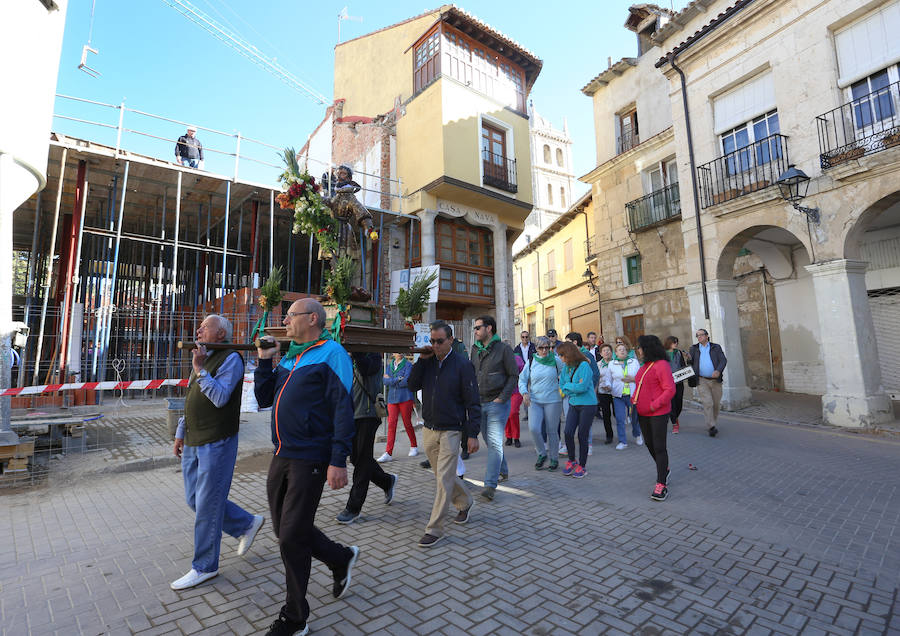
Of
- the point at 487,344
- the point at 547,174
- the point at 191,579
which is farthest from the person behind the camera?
the point at 547,174

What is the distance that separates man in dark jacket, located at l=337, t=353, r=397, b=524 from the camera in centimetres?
451

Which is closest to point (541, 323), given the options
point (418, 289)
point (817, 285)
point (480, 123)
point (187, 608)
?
point (480, 123)

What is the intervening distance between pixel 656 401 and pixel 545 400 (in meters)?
1.48

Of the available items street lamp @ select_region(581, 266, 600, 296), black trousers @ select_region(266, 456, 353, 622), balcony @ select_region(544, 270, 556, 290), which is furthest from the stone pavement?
balcony @ select_region(544, 270, 556, 290)

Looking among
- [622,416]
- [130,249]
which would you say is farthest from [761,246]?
[130,249]

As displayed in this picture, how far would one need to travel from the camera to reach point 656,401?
5031 mm

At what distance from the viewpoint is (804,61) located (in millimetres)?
10000

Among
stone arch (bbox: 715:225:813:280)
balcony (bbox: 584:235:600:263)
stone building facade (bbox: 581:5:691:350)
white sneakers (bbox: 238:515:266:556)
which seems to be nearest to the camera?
white sneakers (bbox: 238:515:266:556)

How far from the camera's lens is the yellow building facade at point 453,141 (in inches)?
663

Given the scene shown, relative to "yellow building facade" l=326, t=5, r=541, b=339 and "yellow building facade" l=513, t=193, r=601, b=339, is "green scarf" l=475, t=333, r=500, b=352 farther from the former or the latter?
"yellow building facade" l=513, t=193, r=601, b=339

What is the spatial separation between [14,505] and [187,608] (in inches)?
152

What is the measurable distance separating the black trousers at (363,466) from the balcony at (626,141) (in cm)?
1617

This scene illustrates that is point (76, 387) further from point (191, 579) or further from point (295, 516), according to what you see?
point (295, 516)

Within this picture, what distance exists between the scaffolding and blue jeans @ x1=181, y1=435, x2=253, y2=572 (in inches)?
214
